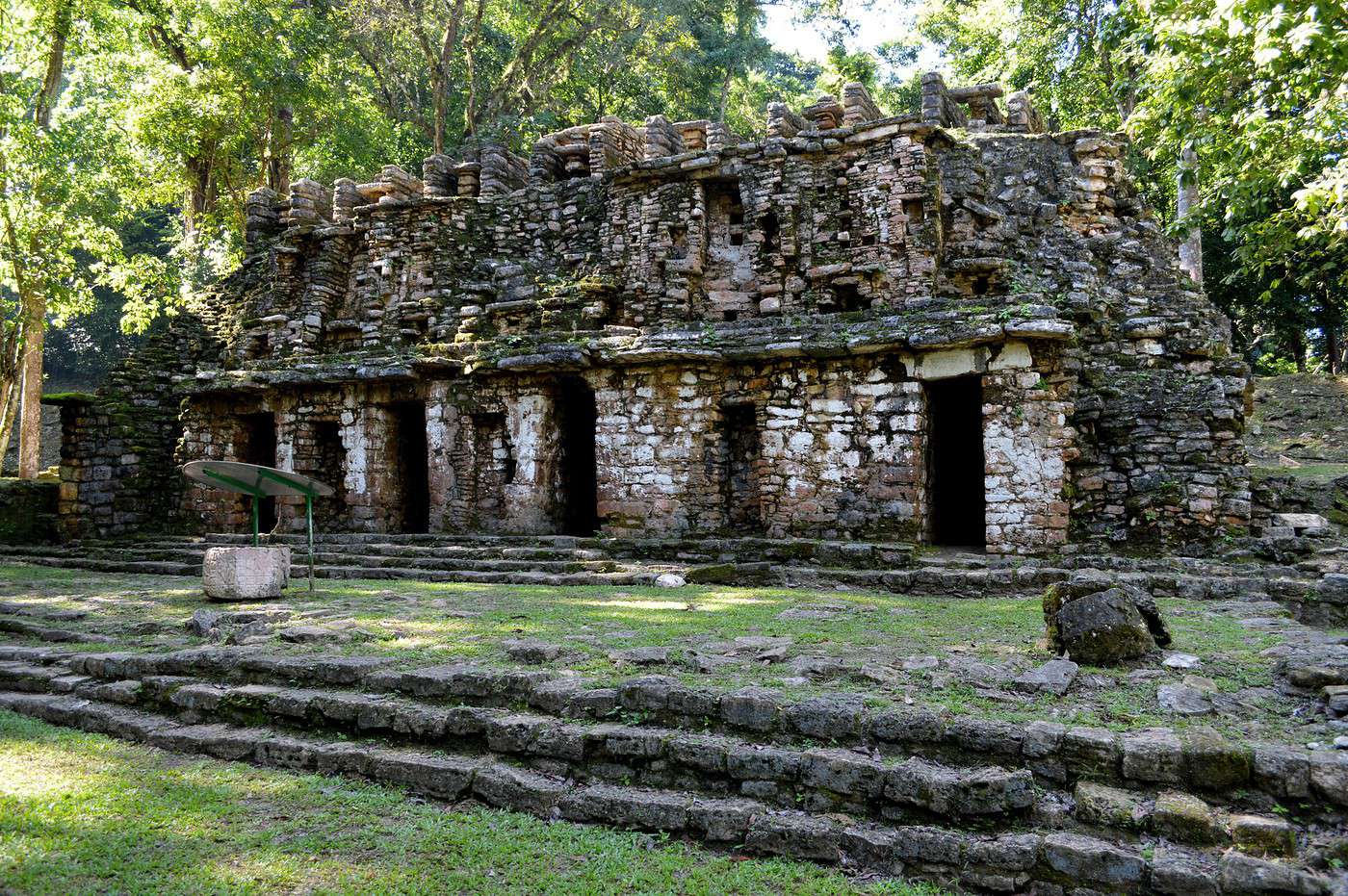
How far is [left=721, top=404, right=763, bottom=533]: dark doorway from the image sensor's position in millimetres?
12625

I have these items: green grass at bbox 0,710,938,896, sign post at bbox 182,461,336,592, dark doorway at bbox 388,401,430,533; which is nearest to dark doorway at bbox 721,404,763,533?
sign post at bbox 182,461,336,592

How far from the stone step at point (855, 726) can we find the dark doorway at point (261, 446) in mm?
11472

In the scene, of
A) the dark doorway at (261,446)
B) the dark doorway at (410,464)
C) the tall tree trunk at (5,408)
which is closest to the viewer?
the dark doorway at (410,464)

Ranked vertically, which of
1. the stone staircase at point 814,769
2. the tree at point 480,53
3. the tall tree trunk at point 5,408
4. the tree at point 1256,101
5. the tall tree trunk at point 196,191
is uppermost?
the tree at point 480,53

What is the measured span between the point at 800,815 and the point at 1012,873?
3.09 feet

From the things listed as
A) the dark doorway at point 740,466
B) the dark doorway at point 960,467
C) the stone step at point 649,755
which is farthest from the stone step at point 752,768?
the dark doorway at point 960,467

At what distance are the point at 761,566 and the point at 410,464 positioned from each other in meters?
8.23

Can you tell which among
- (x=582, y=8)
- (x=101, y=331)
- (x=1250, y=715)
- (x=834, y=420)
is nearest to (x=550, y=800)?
(x=1250, y=715)

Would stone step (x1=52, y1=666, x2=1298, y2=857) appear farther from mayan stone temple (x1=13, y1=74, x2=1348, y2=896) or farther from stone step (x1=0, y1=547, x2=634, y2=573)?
stone step (x1=0, y1=547, x2=634, y2=573)

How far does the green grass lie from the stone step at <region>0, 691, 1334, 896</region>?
4.2 inches

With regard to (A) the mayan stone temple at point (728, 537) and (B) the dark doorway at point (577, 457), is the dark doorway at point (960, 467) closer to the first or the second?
(A) the mayan stone temple at point (728, 537)

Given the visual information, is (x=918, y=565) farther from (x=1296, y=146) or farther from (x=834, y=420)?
(x=1296, y=146)

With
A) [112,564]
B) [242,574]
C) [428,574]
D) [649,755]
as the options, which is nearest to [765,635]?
[649,755]

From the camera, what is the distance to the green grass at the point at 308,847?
11.7ft
